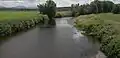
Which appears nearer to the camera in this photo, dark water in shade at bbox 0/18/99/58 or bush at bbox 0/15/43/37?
dark water in shade at bbox 0/18/99/58

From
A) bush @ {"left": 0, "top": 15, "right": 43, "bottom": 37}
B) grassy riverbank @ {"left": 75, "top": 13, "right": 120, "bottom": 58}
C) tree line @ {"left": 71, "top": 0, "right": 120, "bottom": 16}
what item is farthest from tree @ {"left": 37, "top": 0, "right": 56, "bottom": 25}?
tree line @ {"left": 71, "top": 0, "right": 120, "bottom": 16}

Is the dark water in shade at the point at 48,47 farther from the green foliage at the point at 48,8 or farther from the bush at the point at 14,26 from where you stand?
the green foliage at the point at 48,8

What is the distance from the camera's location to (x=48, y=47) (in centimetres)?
2652

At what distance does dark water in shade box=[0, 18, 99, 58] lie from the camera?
23.2m

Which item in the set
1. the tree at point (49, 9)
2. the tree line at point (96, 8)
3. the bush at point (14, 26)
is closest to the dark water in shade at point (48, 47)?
the bush at point (14, 26)

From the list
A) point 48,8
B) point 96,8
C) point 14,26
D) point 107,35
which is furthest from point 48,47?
point 96,8

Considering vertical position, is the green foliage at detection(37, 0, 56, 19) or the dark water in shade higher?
the green foliage at detection(37, 0, 56, 19)

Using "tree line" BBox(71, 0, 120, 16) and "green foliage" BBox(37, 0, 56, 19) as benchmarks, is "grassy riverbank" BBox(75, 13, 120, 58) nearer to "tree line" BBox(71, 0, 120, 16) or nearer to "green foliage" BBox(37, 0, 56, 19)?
"green foliage" BBox(37, 0, 56, 19)

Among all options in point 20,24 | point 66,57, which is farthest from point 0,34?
point 66,57

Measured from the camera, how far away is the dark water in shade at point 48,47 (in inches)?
914

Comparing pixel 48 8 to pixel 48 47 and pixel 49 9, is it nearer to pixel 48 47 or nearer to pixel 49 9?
pixel 49 9

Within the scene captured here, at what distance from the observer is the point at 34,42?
29.0 metres

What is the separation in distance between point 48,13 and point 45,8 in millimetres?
1408

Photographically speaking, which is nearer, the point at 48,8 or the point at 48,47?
the point at 48,47
